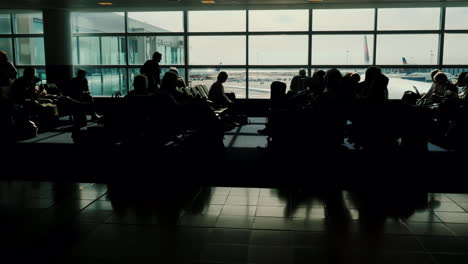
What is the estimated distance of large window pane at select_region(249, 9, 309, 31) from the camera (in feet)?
36.4

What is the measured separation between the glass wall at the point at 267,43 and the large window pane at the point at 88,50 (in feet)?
0.09

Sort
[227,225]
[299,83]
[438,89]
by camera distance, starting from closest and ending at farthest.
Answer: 1. [227,225]
2. [438,89]
3. [299,83]

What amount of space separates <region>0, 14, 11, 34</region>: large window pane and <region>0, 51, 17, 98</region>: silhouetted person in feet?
22.9

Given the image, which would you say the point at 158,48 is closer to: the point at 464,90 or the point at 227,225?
the point at 464,90

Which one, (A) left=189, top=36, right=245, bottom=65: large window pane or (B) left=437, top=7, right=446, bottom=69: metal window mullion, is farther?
(A) left=189, top=36, right=245, bottom=65: large window pane

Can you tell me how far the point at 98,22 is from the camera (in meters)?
11.9

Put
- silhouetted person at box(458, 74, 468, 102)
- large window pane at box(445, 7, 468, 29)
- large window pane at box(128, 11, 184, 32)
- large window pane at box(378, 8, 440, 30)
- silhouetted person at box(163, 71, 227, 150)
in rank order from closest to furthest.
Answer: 1. silhouetted person at box(163, 71, 227, 150)
2. silhouetted person at box(458, 74, 468, 102)
3. large window pane at box(445, 7, 468, 29)
4. large window pane at box(378, 8, 440, 30)
5. large window pane at box(128, 11, 184, 32)

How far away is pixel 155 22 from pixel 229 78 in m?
2.57

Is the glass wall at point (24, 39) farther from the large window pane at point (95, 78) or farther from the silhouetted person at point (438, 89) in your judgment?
the silhouetted person at point (438, 89)

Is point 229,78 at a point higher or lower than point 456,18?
lower

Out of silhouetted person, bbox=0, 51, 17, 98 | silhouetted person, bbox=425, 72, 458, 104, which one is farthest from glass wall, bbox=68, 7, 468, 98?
silhouetted person, bbox=0, 51, 17, 98

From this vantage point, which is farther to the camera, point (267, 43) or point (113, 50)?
point (113, 50)

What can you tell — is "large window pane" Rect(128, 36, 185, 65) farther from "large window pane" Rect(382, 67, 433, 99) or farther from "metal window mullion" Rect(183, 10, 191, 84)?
"large window pane" Rect(382, 67, 433, 99)

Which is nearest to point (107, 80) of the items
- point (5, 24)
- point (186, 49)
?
point (186, 49)
